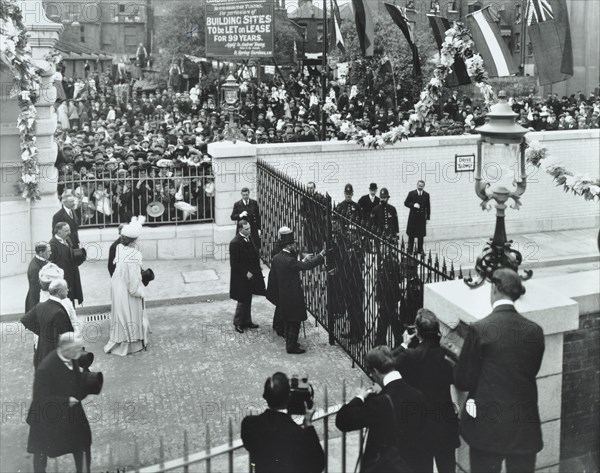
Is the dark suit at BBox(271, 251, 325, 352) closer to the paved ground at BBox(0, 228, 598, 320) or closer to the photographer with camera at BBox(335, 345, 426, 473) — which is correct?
the paved ground at BBox(0, 228, 598, 320)

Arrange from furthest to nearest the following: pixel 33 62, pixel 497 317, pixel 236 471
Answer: pixel 33 62, pixel 236 471, pixel 497 317

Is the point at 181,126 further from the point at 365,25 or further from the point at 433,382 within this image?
the point at 433,382

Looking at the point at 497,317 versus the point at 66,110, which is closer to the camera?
the point at 497,317

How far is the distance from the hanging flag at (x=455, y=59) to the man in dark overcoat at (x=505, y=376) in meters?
10.4

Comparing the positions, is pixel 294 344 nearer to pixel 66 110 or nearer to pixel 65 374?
pixel 65 374

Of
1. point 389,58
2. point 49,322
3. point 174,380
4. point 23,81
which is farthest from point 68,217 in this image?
point 389,58

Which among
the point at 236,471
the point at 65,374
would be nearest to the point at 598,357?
the point at 236,471

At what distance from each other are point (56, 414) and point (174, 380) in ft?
11.2

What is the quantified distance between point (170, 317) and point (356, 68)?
26.3m

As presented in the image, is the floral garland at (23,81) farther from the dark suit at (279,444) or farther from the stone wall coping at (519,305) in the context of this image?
the dark suit at (279,444)

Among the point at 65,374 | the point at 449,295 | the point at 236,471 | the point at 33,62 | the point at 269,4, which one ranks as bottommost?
the point at 236,471

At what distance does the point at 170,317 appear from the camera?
40.7 ft

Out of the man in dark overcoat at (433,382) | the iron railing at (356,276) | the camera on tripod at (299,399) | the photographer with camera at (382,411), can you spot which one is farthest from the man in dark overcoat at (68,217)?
the photographer with camera at (382,411)

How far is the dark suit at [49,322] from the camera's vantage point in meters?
7.43
